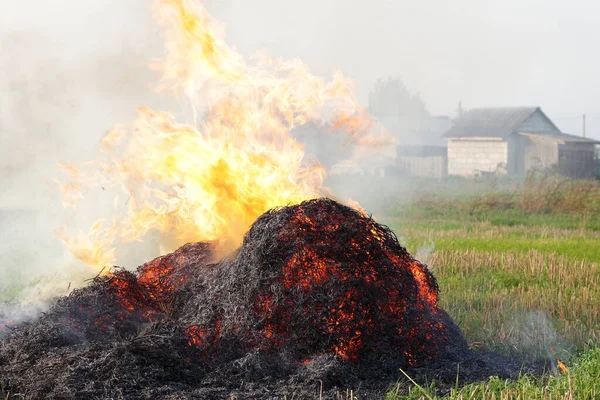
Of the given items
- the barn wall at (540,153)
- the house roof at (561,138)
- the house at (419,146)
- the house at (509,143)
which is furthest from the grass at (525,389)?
the house roof at (561,138)

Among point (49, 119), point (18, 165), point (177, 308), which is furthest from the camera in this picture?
point (18, 165)

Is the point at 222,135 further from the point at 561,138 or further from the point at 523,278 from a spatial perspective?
the point at 561,138

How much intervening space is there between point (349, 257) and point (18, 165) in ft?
48.3

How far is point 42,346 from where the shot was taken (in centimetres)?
640

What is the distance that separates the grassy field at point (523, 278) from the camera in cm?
589

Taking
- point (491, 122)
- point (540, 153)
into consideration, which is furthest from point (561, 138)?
point (491, 122)

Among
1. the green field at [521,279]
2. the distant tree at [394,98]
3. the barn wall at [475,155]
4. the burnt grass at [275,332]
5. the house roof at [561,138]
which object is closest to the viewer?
the burnt grass at [275,332]

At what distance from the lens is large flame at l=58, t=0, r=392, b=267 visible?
8656 mm

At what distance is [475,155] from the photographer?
178ft

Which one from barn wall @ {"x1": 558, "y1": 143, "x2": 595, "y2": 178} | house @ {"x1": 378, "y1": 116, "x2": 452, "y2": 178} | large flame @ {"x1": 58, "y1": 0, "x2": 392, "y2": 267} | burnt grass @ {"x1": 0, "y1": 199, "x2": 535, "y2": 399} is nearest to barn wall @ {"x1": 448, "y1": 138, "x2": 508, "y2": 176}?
house @ {"x1": 378, "y1": 116, "x2": 452, "y2": 178}

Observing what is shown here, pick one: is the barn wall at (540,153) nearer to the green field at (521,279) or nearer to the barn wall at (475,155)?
the barn wall at (475,155)

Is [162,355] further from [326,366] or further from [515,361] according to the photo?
[515,361]

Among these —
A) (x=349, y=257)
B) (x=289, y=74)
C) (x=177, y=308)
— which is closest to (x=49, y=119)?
(x=289, y=74)

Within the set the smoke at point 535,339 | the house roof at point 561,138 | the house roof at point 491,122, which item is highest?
the house roof at point 491,122
